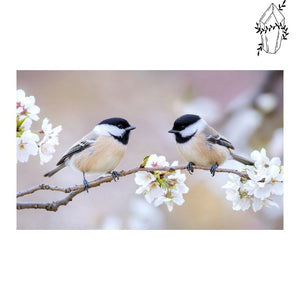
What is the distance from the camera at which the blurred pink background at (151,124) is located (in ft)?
8.20

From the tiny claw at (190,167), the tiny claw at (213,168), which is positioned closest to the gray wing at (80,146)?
the tiny claw at (190,167)

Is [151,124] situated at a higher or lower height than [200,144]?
higher

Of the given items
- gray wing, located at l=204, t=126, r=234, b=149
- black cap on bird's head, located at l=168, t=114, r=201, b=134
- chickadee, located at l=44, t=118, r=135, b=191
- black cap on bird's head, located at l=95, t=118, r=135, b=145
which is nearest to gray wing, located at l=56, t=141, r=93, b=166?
chickadee, located at l=44, t=118, r=135, b=191

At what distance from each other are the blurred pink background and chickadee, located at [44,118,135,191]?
0.14 ft

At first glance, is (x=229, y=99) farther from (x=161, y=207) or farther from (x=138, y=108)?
(x=161, y=207)

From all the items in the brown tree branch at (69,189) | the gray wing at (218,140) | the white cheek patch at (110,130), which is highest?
the white cheek patch at (110,130)

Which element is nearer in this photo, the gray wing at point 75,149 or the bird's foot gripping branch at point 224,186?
the bird's foot gripping branch at point 224,186

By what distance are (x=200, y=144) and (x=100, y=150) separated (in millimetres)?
534

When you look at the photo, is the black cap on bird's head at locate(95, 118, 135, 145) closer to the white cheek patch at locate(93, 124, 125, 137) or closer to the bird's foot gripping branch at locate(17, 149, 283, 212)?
the white cheek patch at locate(93, 124, 125, 137)

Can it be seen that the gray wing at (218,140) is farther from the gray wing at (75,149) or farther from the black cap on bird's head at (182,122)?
the gray wing at (75,149)

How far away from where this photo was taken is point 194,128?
8.14ft

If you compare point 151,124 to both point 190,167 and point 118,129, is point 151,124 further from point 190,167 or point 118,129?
point 190,167

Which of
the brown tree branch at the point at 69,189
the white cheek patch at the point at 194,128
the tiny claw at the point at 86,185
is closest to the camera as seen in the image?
the brown tree branch at the point at 69,189

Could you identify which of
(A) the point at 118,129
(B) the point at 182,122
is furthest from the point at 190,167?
(A) the point at 118,129
